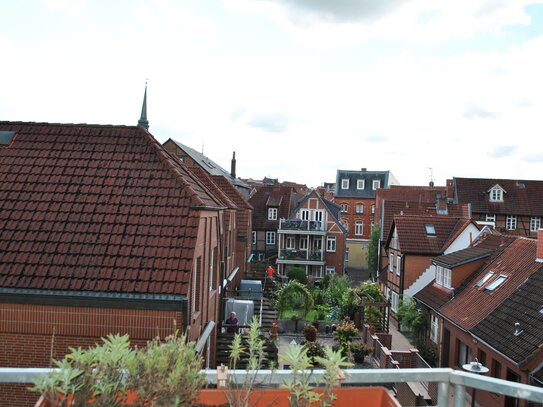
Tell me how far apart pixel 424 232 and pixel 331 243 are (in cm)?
1728

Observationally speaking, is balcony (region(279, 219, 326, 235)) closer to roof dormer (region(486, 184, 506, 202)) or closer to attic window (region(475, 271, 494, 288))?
roof dormer (region(486, 184, 506, 202))

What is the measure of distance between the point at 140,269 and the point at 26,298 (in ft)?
8.22

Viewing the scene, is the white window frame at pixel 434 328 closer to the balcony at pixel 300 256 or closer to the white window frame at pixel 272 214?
the balcony at pixel 300 256

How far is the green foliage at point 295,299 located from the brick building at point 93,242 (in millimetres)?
14690

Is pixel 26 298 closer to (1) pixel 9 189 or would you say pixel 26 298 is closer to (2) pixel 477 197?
(1) pixel 9 189

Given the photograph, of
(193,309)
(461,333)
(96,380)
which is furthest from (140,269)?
(461,333)

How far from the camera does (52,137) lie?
14.3 metres

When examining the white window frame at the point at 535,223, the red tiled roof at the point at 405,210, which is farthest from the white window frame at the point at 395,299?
the white window frame at the point at 535,223

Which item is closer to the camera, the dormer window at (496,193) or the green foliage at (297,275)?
the green foliage at (297,275)

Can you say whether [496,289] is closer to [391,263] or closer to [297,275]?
[391,263]

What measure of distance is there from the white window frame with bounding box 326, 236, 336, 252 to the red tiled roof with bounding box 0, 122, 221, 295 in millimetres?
33666

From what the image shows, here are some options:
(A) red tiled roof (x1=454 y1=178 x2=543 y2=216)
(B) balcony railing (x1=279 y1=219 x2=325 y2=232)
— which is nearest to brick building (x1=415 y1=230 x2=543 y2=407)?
(B) balcony railing (x1=279 y1=219 x2=325 y2=232)

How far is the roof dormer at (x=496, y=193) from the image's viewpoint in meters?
45.5

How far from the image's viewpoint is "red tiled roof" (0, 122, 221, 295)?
426 inches
